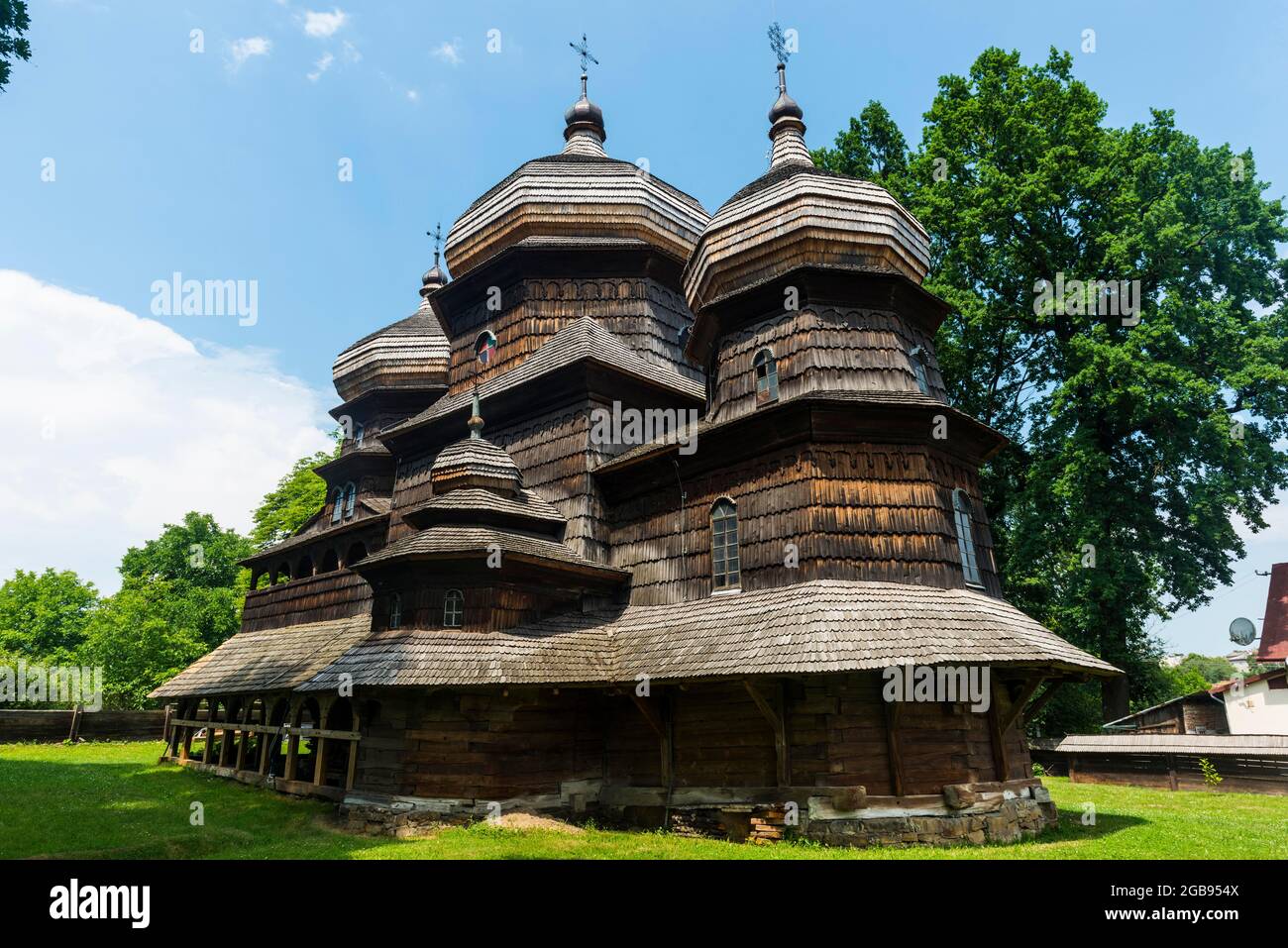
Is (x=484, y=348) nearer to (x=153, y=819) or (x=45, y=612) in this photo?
(x=153, y=819)

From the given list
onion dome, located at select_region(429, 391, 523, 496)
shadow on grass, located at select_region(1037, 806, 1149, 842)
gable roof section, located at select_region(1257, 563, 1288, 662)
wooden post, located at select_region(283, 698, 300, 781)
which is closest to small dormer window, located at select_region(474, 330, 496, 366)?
onion dome, located at select_region(429, 391, 523, 496)

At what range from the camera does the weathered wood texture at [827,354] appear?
1280cm

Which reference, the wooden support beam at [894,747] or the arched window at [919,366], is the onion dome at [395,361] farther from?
the wooden support beam at [894,747]

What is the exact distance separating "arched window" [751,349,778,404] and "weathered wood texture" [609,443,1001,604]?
1393 millimetres

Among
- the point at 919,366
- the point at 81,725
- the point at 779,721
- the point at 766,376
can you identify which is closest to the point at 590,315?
the point at 766,376

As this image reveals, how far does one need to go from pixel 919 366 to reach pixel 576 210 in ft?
28.4

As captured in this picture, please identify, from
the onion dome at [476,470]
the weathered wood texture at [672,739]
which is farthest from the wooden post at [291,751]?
the onion dome at [476,470]

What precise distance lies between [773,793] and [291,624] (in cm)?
1559

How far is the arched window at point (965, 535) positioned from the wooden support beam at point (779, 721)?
3.71 meters

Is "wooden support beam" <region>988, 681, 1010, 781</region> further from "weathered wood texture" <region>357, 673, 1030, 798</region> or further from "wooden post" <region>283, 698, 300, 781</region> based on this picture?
"wooden post" <region>283, 698, 300, 781</region>

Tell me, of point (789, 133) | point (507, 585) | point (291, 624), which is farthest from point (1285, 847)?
point (291, 624)

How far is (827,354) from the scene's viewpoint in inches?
509

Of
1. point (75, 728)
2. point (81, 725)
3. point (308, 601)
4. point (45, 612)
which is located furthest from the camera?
point (45, 612)
